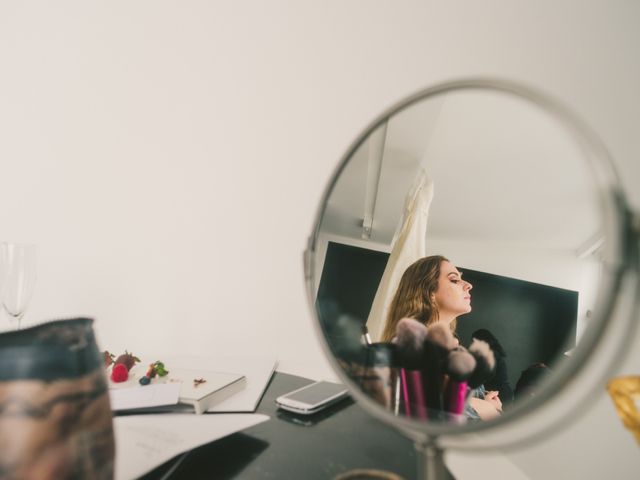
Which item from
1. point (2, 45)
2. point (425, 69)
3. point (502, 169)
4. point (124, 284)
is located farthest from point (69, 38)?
point (502, 169)

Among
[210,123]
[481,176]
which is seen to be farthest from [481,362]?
[210,123]

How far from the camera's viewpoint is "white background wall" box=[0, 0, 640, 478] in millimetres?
546

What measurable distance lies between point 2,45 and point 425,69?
98 cm

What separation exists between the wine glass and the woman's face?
2.49ft

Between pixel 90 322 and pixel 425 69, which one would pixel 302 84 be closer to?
pixel 425 69

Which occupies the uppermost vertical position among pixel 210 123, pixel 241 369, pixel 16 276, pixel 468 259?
pixel 210 123

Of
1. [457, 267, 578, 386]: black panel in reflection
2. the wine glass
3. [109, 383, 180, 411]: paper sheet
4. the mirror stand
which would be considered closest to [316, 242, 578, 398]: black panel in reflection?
[457, 267, 578, 386]: black panel in reflection

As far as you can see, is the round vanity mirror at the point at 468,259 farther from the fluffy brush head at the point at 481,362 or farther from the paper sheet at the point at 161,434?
the paper sheet at the point at 161,434

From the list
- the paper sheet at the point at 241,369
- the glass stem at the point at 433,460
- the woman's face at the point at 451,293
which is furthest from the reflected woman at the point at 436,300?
the paper sheet at the point at 241,369

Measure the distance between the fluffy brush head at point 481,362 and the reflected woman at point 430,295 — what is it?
0.03 m

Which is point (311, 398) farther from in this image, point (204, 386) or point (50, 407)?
point (50, 407)

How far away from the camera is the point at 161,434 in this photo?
15.6 inches

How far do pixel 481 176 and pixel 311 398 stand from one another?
14.5 inches

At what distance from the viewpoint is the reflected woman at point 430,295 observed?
0.38 metres
